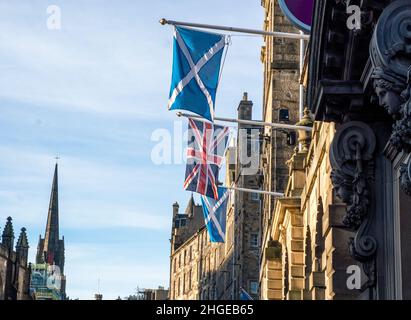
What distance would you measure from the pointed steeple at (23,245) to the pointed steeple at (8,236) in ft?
14.3

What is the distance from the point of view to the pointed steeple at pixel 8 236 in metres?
144

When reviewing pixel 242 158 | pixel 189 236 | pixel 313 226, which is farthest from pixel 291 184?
pixel 189 236

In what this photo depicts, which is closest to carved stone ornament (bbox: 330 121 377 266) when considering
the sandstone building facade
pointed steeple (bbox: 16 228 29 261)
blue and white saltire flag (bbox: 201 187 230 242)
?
blue and white saltire flag (bbox: 201 187 230 242)

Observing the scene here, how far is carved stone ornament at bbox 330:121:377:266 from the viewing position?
17359 millimetres

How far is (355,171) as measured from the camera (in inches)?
688

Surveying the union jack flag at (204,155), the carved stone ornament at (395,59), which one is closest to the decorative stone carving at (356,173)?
the carved stone ornament at (395,59)

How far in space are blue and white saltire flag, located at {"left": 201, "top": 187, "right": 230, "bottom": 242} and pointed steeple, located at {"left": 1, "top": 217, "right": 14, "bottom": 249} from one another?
10093 cm

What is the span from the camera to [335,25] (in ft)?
54.5

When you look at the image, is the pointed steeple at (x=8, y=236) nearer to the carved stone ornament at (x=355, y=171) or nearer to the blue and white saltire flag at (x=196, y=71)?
the blue and white saltire flag at (x=196, y=71)

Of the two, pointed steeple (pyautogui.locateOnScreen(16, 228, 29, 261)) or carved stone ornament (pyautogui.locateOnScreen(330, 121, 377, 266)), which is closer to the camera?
carved stone ornament (pyautogui.locateOnScreen(330, 121, 377, 266))

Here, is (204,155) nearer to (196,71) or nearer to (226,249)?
(196,71)

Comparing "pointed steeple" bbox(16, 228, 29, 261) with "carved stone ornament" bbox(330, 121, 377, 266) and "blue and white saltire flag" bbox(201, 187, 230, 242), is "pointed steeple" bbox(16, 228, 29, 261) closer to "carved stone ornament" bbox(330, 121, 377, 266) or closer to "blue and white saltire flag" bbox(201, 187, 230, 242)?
"blue and white saltire flag" bbox(201, 187, 230, 242)

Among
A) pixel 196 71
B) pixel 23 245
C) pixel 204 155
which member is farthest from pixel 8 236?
pixel 196 71

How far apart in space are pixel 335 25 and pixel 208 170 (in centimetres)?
2246
